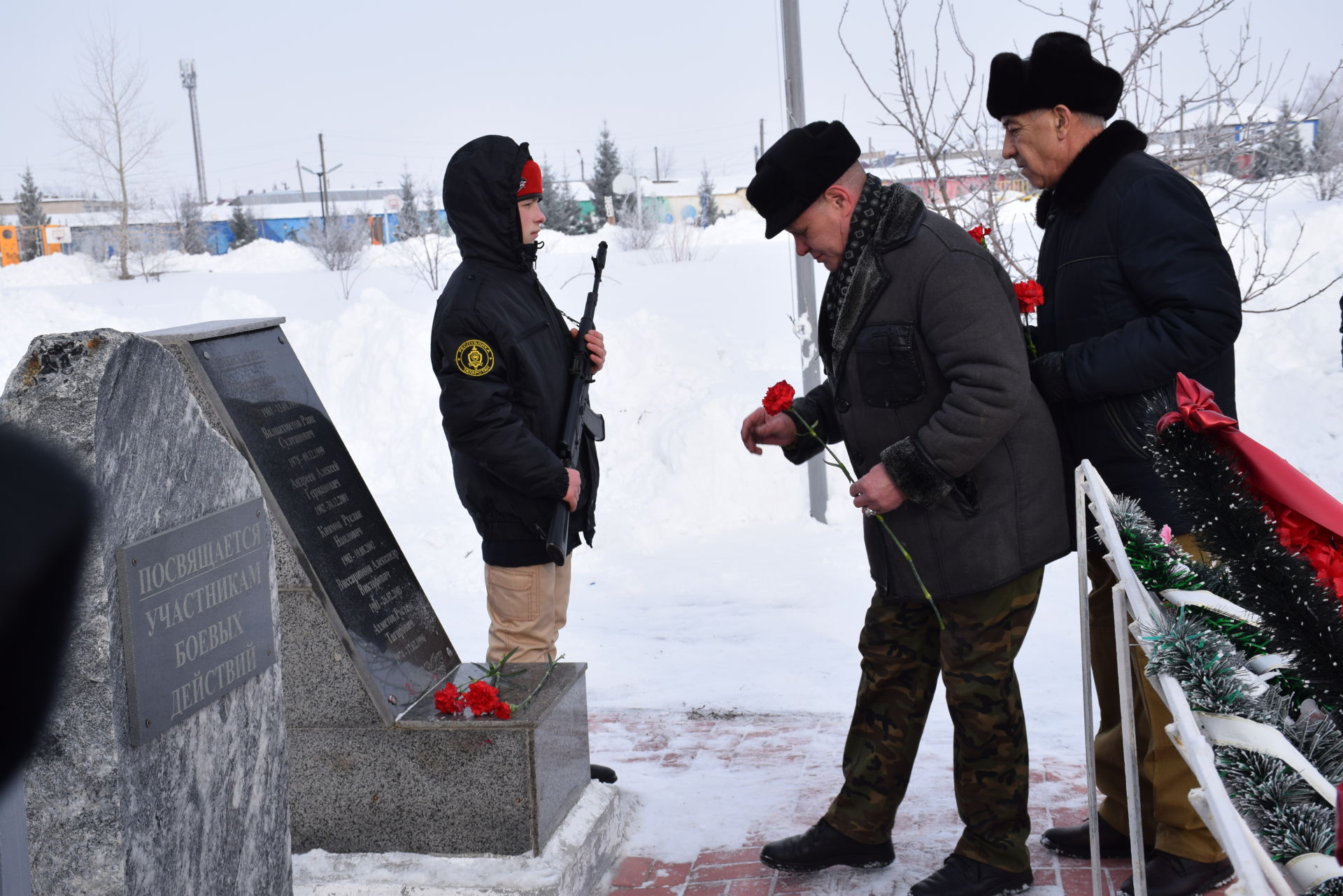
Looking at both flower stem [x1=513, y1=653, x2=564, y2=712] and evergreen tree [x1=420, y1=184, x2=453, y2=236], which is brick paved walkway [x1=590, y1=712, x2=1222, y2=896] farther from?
evergreen tree [x1=420, y1=184, x2=453, y2=236]

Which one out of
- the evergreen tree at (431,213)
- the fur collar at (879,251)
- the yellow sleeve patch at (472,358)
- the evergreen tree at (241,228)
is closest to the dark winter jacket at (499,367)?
the yellow sleeve patch at (472,358)

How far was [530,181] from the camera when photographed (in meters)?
3.66

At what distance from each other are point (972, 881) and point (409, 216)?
119ft

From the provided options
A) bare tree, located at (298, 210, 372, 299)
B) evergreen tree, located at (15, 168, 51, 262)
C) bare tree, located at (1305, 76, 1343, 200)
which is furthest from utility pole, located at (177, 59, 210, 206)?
bare tree, located at (1305, 76, 1343, 200)

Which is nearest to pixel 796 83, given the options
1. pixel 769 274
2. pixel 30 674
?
pixel 30 674

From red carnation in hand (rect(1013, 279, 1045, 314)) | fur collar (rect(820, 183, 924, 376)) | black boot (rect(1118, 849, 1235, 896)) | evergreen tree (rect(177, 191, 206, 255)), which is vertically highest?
evergreen tree (rect(177, 191, 206, 255))

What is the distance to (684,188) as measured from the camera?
216ft

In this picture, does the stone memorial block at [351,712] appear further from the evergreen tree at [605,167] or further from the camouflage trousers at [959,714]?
the evergreen tree at [605,167]

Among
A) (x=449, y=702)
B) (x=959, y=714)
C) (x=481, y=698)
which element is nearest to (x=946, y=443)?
(x=959, y=714)

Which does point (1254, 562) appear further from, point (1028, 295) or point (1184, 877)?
point (1184, 877)

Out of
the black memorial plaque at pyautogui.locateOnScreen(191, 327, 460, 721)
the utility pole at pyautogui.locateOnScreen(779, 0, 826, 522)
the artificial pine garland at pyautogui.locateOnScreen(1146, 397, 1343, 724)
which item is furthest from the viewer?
the utility pole at pyautogui.locateOnScreen(779, 0, 826, 522)

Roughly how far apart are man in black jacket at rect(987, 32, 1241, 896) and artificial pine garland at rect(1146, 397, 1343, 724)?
1214 mm

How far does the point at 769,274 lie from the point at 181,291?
11895 millimetres

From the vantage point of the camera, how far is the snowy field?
478 centimetres
